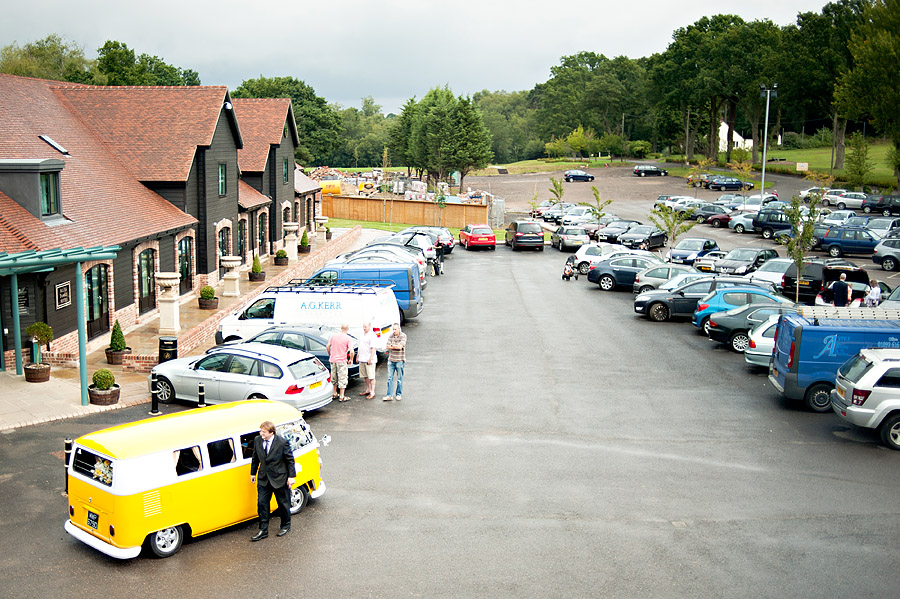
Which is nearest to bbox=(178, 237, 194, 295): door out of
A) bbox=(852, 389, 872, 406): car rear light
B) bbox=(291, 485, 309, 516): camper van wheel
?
bbox=(291, 485, 309, 516): camper van wheel

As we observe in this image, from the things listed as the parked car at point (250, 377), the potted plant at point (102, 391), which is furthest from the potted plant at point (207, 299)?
the potted plant at point (102, 391)

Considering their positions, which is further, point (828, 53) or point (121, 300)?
point (828, 53)

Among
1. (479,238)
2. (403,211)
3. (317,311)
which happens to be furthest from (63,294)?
(403,211)

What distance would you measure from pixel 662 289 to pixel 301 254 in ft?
66.9

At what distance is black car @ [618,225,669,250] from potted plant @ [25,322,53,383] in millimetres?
37466

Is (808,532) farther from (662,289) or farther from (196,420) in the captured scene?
(662,289)

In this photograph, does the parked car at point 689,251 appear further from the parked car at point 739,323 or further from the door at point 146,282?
the door at point 146,282

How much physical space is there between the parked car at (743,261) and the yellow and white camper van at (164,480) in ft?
103

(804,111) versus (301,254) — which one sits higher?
(804,111)

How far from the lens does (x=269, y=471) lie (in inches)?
440

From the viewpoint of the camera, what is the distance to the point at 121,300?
83.3 feet

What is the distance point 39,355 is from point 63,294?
7.69 feet

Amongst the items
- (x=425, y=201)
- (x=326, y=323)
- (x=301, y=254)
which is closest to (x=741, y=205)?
(x=425, y=201)

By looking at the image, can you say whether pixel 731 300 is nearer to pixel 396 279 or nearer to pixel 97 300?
pixel 396 279
